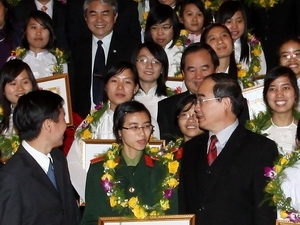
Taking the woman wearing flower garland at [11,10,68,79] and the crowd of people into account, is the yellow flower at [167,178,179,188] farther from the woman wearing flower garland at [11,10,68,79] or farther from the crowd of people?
the woman wearing flower garland at [11,10,68,79]

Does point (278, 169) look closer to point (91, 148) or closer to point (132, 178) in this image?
point (132, 178)

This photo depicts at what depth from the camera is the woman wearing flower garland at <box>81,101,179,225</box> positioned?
5.00 m

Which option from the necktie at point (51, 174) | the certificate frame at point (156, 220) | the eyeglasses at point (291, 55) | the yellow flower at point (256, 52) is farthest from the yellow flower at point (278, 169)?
the yellow flower at point (256, 52)

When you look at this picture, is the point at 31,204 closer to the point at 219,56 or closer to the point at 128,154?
the point at 128,154

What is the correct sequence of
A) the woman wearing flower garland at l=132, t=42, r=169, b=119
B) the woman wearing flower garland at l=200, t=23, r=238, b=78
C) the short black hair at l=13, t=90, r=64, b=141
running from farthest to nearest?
the woman wearing flower garland at l=200, t=23, r=238, b=78
the woman wearing flower garland at l=132, t=42, r=169, b=119
the short black hair at l=13, t=90, r=64, b=141

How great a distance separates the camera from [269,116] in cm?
596

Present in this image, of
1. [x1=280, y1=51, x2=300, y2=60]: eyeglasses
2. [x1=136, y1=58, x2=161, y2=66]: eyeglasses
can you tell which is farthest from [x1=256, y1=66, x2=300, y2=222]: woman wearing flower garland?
[x1=136, y1=58, x2=161, y2=66]: eyeglasses

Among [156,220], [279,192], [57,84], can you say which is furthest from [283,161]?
[57,84]

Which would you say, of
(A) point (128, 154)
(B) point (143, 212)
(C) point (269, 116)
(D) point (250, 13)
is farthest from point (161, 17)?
(B) point (143, 212)

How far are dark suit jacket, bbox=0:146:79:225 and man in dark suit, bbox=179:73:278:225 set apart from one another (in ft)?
2.61

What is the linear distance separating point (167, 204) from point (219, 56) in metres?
2.23

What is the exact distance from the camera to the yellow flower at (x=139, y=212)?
4.84 m

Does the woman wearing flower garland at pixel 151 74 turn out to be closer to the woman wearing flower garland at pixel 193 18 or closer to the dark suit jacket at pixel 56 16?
the woman wearing flower garland at pixel 193 18

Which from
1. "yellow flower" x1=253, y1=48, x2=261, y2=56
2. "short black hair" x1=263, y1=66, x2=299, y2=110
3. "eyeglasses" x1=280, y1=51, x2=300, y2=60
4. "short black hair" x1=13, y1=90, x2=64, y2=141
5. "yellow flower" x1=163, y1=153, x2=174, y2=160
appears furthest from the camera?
"yellow flower" x1=253, y1=48, x2=261, y2=56
